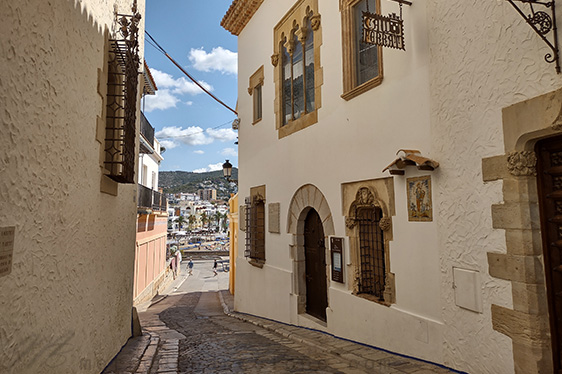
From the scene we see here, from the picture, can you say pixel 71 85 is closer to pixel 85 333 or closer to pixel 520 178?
pixel 85 333

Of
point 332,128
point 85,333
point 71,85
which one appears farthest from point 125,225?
point 332,128

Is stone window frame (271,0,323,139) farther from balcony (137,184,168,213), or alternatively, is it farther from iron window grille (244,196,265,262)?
balcony (137,184,168,213)

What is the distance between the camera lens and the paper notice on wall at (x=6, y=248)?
2.00 m

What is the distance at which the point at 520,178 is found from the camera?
320 cm

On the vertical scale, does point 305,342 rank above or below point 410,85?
below

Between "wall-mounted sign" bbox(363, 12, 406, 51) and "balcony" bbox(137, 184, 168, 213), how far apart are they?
31.3 feet

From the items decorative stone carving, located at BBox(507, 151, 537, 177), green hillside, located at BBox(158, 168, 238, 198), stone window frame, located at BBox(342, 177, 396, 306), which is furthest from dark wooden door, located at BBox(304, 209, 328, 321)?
green hillside, located at BBox(158, 168, 238, 198)

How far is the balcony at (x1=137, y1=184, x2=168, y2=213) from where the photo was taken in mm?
13188

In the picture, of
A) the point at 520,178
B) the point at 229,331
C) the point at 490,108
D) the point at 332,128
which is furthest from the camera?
the point at 229,331

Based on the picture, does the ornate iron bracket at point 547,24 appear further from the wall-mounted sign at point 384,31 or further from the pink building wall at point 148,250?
the pink building wall at point 148,250

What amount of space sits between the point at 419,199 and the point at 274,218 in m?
4.22

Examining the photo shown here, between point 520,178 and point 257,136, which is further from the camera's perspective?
point 257,136

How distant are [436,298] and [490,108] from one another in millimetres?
1991

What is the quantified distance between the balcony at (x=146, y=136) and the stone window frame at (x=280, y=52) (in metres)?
8.56
